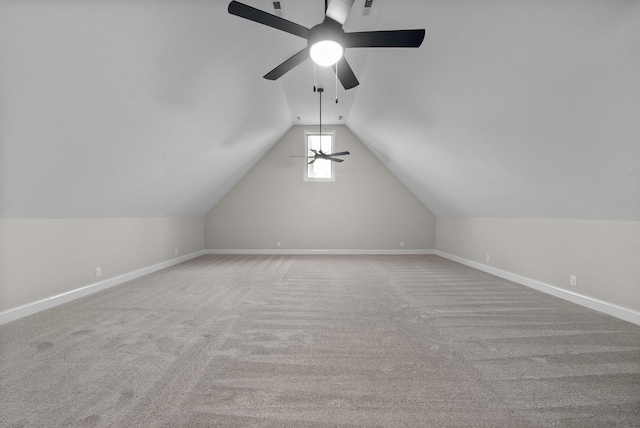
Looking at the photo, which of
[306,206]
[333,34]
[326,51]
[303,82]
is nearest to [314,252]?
[306,206]

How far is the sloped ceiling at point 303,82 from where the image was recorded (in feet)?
6.25

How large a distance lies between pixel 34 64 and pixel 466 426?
364cm

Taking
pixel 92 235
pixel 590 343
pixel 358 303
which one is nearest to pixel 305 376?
pixel 358 303

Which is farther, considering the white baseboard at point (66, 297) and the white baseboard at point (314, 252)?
the white baseboard at point (314, 252)

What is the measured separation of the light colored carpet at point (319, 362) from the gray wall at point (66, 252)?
0.32 m

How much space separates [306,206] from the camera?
7.37 metres

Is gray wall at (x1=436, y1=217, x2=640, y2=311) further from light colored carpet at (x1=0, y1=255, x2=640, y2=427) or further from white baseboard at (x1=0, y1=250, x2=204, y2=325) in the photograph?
white baseboard at (x1=0, y1=250, x2=204, y2=325)

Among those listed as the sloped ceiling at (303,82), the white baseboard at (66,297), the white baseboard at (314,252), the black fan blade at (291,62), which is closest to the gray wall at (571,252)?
the sloped ceiling at (303,82)

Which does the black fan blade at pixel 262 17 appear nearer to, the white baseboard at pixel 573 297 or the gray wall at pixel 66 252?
the gray wall at pixel 66 252

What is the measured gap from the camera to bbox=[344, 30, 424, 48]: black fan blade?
1724mm

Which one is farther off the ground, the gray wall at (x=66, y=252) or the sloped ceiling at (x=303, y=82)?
the sloped ceiling at (x=303, y=82)

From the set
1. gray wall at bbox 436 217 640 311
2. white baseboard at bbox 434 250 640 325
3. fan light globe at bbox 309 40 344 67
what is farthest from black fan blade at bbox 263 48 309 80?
white baseboard at bbox 434 250 640 325

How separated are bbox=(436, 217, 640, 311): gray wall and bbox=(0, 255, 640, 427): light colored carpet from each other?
36cm

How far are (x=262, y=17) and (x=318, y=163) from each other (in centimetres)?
572
